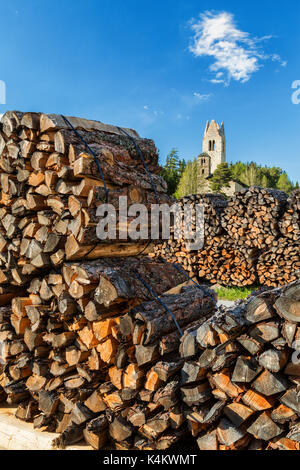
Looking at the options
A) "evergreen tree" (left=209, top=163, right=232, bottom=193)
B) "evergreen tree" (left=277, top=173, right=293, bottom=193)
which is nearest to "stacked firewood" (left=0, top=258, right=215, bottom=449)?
"evergreen tree" (left=209, top=163, right=232, bottom=193)

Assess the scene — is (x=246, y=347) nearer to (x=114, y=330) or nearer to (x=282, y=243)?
(x=114, y=330)

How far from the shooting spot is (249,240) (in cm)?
704

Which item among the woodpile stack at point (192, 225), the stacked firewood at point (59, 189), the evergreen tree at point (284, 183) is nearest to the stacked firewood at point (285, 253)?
the woodpile stack at point (192, 225)

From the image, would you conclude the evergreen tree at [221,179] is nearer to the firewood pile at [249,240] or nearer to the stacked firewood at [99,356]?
the firewood pile at [249,240]

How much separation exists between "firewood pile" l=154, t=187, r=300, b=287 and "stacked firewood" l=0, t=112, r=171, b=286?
4348 millimetres

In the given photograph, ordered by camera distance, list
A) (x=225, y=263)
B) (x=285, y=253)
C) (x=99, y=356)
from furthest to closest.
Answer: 1. (x=225, y=263)
2. (x=285, y=253)
3. (x=99, y=356)

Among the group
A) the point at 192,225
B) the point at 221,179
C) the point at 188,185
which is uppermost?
the point at 221,179

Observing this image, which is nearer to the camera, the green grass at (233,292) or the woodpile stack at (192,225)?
the green grass at (233,292)

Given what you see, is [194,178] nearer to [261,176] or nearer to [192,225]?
[261,176]

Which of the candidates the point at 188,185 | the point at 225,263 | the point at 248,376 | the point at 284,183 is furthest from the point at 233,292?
the point at 284,183

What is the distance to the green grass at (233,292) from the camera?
6.70 m

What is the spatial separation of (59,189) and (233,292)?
542 cm

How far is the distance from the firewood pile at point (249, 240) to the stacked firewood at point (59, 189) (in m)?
4.35

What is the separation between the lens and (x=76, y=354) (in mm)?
2457
